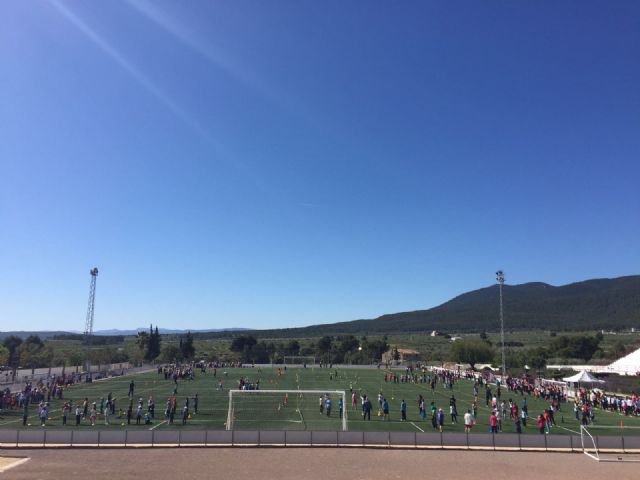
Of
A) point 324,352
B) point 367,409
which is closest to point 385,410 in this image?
point 367,409

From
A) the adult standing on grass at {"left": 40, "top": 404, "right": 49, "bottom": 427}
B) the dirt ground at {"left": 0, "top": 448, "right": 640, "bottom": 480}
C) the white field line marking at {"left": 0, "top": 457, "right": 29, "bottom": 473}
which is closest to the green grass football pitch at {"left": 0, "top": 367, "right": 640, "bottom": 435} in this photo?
the adult standing on grass at {"left": 40, "top": 404, "right": 49, "bottom": 427}

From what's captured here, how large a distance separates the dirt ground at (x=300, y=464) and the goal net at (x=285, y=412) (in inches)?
213

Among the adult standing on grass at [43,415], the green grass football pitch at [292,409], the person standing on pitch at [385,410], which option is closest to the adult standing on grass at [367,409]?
the green grass football pitch at [292,409]

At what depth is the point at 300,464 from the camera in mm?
19281

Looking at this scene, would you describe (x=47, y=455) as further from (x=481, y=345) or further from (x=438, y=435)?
(x=481, y=345)

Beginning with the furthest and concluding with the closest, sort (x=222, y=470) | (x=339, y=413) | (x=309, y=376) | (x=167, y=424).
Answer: (x=309, y=376)
(x=339, y=413)
(x=167, y=424)
(x=222, y=470)

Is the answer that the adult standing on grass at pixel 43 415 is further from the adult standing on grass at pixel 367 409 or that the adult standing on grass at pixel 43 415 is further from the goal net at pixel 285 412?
the adult standing on grass at pixel 367 409

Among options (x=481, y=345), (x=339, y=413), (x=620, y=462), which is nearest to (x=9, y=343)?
(x=481, y=345)

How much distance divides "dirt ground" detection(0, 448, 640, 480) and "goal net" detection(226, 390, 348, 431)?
5419mm

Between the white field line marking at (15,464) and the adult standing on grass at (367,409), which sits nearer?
the white field line marking at (15,464)

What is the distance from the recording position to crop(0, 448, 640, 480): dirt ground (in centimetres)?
1775

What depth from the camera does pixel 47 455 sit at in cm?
2039

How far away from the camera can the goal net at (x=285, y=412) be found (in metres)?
27.3

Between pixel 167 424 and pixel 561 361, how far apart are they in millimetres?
82854
